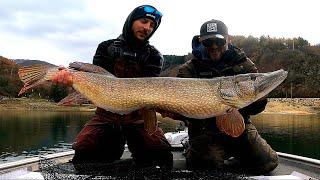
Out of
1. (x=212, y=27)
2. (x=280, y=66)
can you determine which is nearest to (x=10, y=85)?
(x=280, y=66)

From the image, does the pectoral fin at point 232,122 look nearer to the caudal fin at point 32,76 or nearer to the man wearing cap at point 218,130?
the man wearing cap at point 218,130

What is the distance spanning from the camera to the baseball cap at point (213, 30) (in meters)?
5.01

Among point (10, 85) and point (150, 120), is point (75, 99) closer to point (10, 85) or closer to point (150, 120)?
point (150, 120)

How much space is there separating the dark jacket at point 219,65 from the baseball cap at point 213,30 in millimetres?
215

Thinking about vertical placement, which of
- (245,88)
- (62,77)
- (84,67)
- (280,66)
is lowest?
(245,88)

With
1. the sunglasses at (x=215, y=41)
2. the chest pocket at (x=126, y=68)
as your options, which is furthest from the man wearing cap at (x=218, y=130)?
the chest pocket at (x=126, y=68)

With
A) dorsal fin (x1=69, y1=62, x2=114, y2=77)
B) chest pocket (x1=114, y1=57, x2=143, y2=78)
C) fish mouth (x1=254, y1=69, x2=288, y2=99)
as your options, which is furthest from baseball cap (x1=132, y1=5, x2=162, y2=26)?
fish mouth (x1=254, y1=69, x2=288, y2=99)

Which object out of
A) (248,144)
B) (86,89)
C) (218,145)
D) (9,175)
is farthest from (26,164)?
(248,144)

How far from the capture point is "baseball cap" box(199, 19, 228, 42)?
16.4 ft

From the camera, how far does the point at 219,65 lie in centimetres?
522

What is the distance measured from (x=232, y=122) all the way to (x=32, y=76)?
2023mm

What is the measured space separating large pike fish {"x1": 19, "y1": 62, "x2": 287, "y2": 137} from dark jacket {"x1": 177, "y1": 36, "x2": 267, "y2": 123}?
905mm

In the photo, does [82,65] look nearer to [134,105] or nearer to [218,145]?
[134,105]

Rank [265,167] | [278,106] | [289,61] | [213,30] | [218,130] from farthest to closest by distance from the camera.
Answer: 1. [289,61]
2. [278,106]
3. [218,130]
4. [213,30]
5. [265,167]
